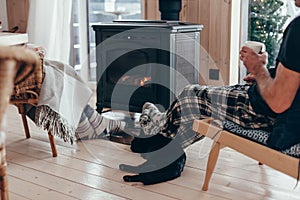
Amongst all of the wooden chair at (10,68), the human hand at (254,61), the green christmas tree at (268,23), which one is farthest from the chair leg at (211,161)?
the green christmas tree at (268,23)

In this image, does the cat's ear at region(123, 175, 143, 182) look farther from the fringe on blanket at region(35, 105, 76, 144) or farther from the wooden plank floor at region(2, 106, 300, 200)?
the fringe on blanket at region(35, 105, 76, 144)

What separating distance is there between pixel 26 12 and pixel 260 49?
3236 millimetres

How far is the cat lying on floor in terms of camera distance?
2.21m

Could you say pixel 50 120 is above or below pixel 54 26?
below

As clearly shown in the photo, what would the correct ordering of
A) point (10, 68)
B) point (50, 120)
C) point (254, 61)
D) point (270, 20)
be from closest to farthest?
point (10, 68) < point (254, 61) < point (50, 120) < point (270, 20)

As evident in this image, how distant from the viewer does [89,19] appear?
4.52m

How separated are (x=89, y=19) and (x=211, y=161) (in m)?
2.90

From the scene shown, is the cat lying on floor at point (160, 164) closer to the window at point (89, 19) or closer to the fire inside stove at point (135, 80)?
the fire inside stove at point (135, 80)

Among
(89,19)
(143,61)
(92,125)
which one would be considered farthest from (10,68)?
(89,19)

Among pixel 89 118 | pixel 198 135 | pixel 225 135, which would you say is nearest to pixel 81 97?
pixel 89 118

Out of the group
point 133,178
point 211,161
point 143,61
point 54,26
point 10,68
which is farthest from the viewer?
point 54,26

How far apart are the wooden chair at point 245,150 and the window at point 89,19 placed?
256cm

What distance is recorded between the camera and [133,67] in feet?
10.3

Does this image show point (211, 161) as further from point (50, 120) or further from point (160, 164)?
point (50, 120)
